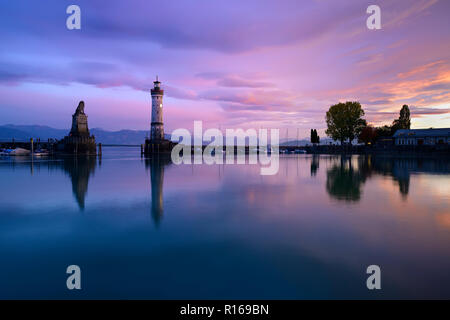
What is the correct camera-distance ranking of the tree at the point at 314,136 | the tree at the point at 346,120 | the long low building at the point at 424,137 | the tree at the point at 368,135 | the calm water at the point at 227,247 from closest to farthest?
1. the calm water at the point at 227,247
2. the long low building at the point at 424,137
3. the tree at the point at 346,120
4. the tree at the point at 368,135
5. the tree at the point at 314,136

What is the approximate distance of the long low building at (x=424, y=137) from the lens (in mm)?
63094

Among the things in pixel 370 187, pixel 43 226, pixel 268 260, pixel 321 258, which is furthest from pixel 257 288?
pixel 370 187

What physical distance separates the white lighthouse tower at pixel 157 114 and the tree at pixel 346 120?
163 feet

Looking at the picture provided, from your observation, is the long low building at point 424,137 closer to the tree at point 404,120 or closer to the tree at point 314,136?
the tree at point 404,120

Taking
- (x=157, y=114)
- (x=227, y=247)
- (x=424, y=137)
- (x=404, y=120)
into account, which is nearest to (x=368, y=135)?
(x=404, y=120)

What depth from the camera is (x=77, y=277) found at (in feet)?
19.0

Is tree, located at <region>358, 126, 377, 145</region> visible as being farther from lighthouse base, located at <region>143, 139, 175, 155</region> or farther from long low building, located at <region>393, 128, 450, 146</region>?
lighthouse base, located at <region>143, 139, 175, 155</region>

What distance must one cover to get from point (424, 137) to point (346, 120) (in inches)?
789

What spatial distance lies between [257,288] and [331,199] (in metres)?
10.0

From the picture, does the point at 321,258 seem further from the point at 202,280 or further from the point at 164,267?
the point at 164,267

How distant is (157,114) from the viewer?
6731cm

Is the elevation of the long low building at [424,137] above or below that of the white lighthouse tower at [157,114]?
below

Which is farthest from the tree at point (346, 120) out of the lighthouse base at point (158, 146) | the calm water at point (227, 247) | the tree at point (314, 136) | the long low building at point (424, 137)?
the calm water at point (227, 247)

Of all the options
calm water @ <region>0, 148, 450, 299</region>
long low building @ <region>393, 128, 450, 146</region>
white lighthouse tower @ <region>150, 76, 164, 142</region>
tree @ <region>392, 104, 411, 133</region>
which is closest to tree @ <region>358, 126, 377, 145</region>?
tree @ <region>392, 104, 411, 133</region>
